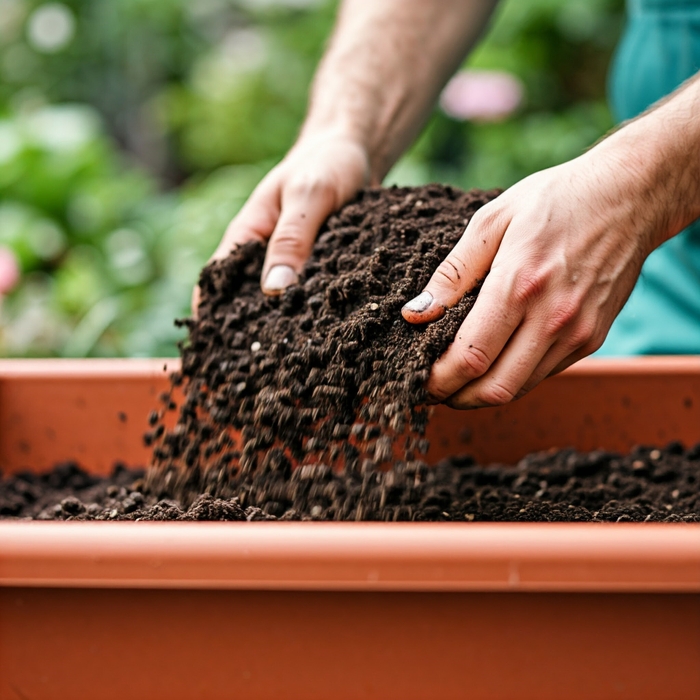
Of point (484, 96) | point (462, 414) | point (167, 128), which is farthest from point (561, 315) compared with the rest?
point (167, 128)

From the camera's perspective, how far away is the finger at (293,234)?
1.22 m

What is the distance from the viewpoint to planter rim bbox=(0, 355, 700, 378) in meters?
1.43

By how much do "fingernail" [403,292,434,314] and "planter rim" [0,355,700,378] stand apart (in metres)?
0.53

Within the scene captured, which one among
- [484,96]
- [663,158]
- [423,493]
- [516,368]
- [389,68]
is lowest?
[423,493]

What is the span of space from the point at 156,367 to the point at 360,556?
0.93 meters

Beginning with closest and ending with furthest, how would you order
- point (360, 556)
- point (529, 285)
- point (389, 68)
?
point (360, 556) < point (529, 285) < point (389, 68)

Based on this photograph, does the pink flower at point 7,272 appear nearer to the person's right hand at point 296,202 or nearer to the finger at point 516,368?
the person's right hand at point 296,202

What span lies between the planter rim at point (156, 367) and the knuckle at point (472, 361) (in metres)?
0.53

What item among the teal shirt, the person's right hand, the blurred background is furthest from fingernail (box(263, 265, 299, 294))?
the blurred background

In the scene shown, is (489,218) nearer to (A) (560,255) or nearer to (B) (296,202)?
(A) (560,255)

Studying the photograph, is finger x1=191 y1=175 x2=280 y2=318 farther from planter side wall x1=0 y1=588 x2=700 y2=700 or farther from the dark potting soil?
planter side wall x1=0 y1=588 x2=700 y2=700

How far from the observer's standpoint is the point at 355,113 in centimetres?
152

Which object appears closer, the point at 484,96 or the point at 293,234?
the point at 293,234

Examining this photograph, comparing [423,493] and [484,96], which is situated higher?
[484,96]
